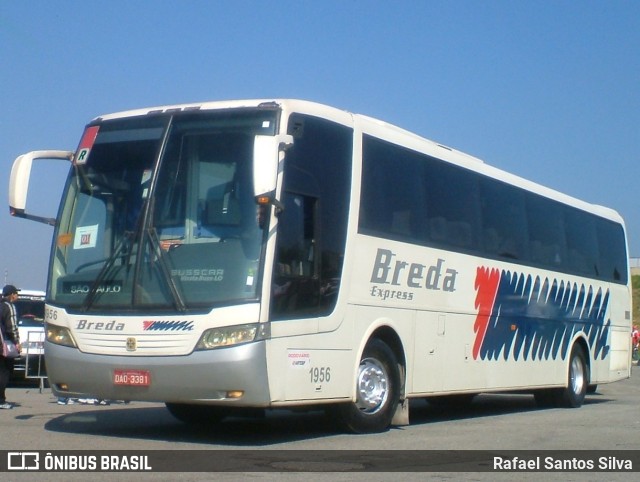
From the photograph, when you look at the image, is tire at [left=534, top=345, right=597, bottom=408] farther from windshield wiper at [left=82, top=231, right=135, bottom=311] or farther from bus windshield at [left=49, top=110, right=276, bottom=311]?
windshield wiper at [left=82, top=231, right=135, bottom=311]

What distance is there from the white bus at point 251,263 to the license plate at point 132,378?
14mm

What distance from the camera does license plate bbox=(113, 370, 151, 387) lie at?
10.4 m

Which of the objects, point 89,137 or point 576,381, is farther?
point 576,381

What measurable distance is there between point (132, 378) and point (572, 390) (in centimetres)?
1027

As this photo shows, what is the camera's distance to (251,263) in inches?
404

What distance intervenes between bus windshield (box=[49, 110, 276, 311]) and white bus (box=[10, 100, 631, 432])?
0.02 m

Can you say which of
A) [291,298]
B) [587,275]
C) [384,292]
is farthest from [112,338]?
[587,275]

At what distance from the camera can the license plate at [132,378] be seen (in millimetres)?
10407

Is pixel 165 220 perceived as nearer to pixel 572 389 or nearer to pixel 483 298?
pixel 483 298

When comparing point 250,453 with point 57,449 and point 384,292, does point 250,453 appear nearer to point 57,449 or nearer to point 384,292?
point 57,449

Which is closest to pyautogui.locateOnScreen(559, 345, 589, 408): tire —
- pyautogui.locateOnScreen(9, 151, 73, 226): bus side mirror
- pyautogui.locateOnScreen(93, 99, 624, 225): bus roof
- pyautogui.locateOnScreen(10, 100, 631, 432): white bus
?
pyautogui.locateOnScreen(93, 99, 624, 225): bus roof

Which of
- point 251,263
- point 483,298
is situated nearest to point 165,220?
point 251,263
